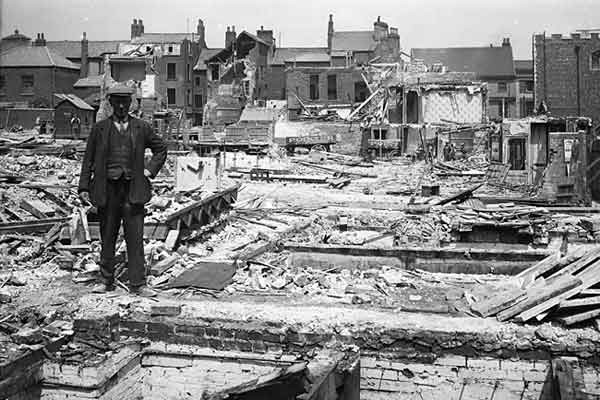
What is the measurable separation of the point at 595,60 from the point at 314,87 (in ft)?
65.3

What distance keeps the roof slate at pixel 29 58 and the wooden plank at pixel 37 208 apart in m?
43.8

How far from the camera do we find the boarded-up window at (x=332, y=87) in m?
49.7

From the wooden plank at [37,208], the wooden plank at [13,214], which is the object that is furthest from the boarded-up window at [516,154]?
the wooden plank at [13,214]

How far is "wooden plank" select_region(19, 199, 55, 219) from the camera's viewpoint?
13141 millimetres

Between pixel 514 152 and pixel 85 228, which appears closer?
pixel 85 228

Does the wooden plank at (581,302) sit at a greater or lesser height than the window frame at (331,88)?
lesser

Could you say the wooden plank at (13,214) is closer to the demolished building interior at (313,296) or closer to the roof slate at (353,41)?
the demolished building interior at (313,296)

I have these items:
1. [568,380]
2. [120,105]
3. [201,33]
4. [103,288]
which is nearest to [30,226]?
[103,288]

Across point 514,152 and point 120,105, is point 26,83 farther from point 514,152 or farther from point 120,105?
point 120,105

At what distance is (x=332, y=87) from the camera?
4978cm

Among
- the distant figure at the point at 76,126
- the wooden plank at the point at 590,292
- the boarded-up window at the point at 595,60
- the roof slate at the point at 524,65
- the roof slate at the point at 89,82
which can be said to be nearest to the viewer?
the wooden plank at the point at 590,292

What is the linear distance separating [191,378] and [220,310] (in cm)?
77

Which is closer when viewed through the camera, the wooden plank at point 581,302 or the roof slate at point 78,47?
the wooden plank at point 581,302

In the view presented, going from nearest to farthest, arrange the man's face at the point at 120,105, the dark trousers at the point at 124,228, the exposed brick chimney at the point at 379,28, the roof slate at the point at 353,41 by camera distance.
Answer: the man's face at the point at 120,105 < the dark trousers at the point at 124,228 < the exposed brick chimney at the point at 379,28 < the roof slate at the point at 353,41
